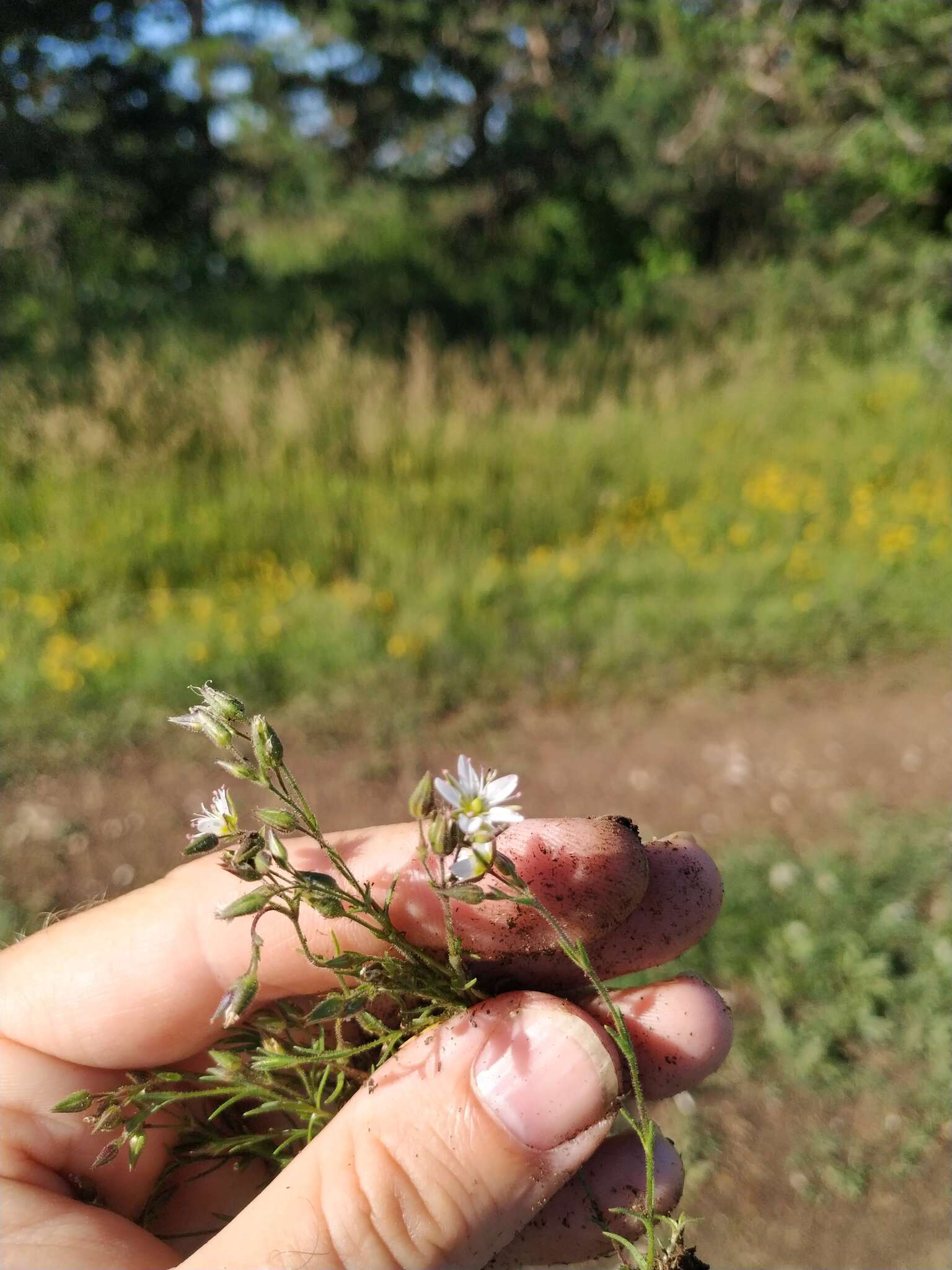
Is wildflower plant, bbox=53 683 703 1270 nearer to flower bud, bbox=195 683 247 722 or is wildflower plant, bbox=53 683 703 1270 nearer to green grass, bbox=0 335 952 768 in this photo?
flower bud, bbox=195 683 247 722

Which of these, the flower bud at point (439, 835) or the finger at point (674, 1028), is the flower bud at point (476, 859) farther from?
the finger at point (674, 1028)

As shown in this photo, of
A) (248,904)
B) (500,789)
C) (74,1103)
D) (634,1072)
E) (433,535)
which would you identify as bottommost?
(433,535)

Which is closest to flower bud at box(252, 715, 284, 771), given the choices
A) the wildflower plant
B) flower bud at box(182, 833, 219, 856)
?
the wildflower plant

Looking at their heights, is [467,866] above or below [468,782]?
below

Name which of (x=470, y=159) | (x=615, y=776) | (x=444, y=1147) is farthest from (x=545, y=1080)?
A: (x=470, y=159)

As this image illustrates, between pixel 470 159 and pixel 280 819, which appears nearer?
pixel 280 819

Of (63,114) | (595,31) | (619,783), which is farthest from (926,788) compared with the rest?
(595,31)

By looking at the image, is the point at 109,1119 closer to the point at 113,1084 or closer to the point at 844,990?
the point at 113,1084
